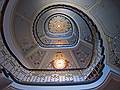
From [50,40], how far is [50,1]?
4.09 meters

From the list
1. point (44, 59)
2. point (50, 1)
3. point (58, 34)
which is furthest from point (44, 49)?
point (58, 34)

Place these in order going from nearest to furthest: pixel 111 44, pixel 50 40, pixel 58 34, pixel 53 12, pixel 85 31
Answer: pixel 111 44 < pixel 85 31 < pixel 53 12 < pixel 50 40 < pixel 58 34

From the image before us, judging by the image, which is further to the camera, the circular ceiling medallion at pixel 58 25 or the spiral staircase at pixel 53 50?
the circular ceiling medallion at pixel 58 25

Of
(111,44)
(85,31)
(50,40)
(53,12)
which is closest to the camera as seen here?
(111,44)

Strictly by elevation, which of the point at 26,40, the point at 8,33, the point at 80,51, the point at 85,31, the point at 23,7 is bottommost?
the point at 80,51

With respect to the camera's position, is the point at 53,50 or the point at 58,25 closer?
the point at 53,50

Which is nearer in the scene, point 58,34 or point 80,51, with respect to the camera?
point 80,51

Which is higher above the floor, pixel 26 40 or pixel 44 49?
pixel 26 40

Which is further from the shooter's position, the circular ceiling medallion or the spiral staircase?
the circular ceiling medallion

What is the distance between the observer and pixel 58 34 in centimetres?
1386

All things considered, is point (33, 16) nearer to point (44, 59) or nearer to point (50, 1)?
point (50, 1)

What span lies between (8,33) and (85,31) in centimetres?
377

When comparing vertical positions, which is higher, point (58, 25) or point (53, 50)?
point (58, 25)

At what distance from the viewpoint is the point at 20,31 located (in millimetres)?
9062
